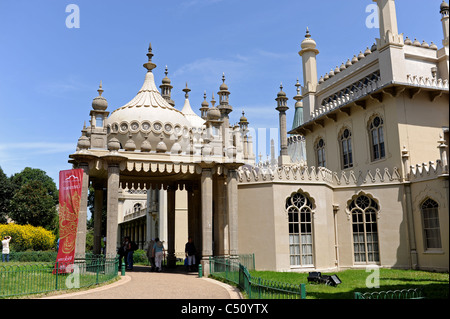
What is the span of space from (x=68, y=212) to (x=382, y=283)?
11.9 m

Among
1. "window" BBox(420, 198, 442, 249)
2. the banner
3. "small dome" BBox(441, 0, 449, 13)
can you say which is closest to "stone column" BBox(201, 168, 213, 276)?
the banner

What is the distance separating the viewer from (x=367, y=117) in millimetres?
24625

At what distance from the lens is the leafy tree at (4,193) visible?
5294 cm

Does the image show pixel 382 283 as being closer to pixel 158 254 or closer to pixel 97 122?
pixel 158 254

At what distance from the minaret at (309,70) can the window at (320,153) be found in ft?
6.74

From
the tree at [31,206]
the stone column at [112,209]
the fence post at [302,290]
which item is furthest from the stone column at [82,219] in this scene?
the tree at [31,206]

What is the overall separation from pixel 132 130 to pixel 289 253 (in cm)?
924

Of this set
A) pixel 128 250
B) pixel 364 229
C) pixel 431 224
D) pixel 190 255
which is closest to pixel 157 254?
pixel 190 255

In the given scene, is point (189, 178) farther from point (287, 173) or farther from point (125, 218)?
point (125, 218)

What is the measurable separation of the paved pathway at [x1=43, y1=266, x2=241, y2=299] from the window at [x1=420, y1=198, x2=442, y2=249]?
1091 centimetres

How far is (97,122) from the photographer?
18.0 meters

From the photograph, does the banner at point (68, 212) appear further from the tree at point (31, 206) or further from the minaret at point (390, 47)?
the tree at point (31, 206)

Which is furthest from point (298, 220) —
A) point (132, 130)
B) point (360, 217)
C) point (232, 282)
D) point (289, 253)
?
point (132, 130)
